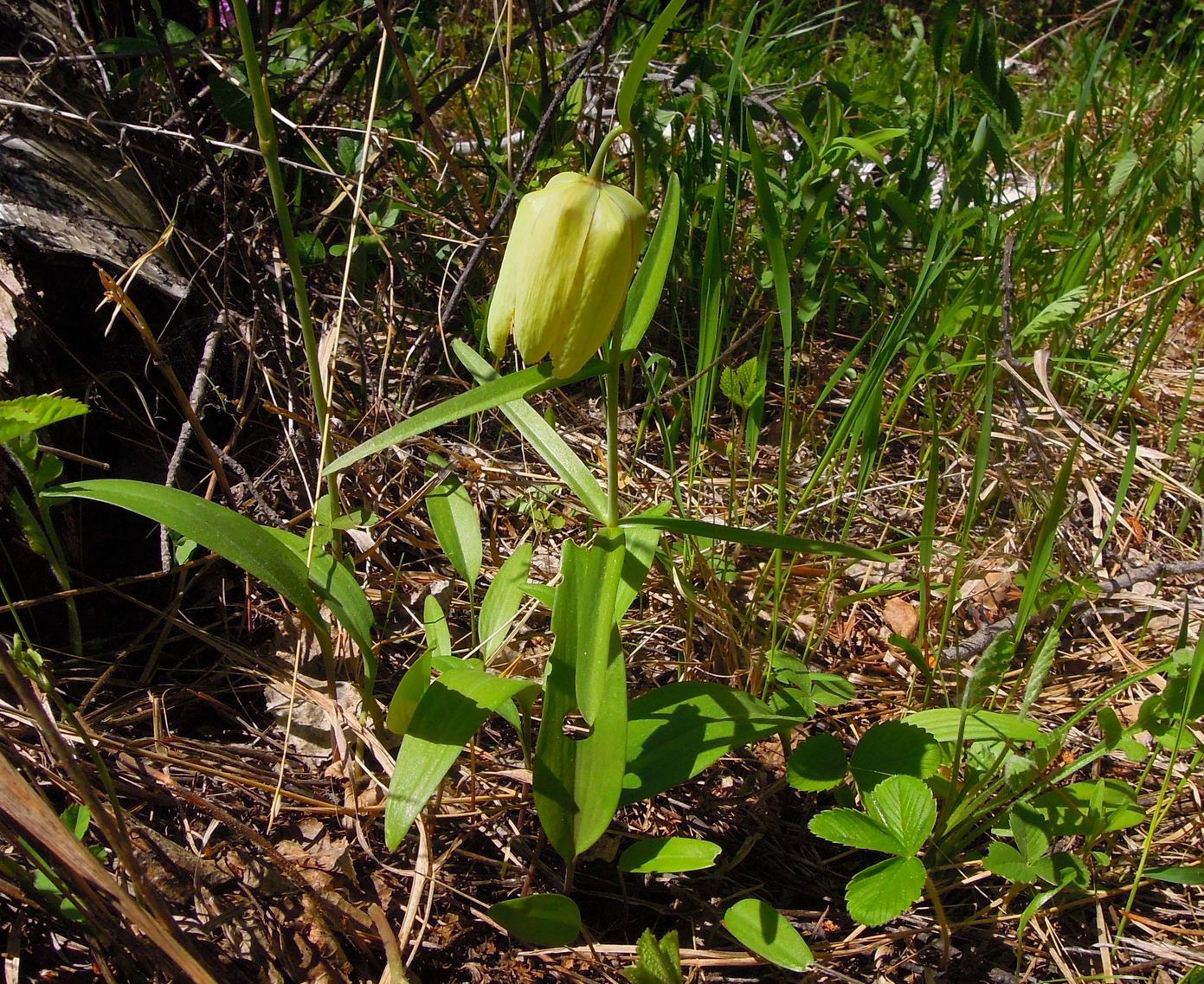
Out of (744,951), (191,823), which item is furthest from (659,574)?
(191,823)

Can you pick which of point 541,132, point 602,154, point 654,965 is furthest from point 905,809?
point 541,132

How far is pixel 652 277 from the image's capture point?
1.21m

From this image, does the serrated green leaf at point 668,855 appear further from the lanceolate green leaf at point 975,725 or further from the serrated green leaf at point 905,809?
the lanceolate green leaf at point 975,725

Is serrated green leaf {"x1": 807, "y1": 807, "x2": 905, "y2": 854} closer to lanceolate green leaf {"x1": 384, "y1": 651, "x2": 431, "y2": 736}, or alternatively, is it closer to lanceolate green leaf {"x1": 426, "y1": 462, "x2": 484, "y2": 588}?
lanceolate green leaf {"x1": 384, "y1": 651, "x2": 431, "y2": 736}

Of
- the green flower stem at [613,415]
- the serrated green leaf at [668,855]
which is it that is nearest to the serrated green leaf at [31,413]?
the green flower stem at [613,415]

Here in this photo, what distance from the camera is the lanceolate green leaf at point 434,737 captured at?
1.03 metres

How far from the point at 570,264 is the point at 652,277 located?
0.82ft

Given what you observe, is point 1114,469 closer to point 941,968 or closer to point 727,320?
point 727,320

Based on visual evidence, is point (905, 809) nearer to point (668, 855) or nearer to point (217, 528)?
point (668, 855)

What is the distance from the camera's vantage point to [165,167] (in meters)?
1.82

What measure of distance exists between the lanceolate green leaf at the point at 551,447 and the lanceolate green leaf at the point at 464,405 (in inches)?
5.5

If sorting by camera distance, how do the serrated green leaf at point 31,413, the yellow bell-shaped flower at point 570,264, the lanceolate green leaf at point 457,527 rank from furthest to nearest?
1. the lanceolate green leaf at point 457,527
2. the yellow bell-shaped flower at point 570,264
3. the serrated green leaf at point 31,413

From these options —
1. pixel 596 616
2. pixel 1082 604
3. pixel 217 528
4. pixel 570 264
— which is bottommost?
pixel 1082 604

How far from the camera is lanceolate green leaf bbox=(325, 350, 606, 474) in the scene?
3.33 feet
